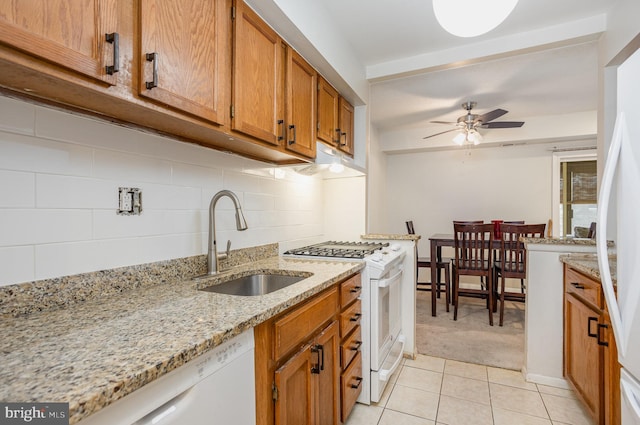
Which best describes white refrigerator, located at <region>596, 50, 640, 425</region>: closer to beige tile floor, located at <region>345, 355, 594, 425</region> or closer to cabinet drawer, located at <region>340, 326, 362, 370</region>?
beige tile floor, located at <region>345, 355, 594, 425</region>

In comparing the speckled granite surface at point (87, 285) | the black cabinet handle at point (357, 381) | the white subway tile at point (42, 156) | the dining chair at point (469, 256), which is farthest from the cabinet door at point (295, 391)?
the dining chair at point (469, 256)

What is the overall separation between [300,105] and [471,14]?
0.95m

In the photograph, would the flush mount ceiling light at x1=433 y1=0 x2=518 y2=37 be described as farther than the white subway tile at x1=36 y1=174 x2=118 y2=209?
Yes

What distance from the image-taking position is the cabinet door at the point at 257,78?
1.34m

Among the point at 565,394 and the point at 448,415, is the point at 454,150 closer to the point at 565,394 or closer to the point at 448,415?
the point at 565,394

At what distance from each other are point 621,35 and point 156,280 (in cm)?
284

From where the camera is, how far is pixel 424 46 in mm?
2398

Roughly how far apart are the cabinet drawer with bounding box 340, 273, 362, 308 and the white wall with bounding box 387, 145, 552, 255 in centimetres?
344

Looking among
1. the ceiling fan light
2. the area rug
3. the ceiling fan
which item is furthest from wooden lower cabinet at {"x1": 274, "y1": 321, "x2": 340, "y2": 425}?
the ceiling fan light

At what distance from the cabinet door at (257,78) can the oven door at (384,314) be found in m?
1.04

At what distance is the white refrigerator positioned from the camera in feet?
3.12

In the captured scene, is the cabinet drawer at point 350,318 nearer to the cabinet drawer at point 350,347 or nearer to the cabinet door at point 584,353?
the cabinet drawer at point 350,347

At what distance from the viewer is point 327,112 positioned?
7.39 feet

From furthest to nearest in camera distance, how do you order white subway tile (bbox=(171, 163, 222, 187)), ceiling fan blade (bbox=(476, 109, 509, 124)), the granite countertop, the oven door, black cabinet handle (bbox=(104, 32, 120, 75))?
ceiling fan blade (bbox=(476, 109, 509, 124)), the oven door, white subway tile (bbox=(171, 163, 222, 187)), black cabinet handle (bbox=(104, 32, 120, 75)), the granite countertop
